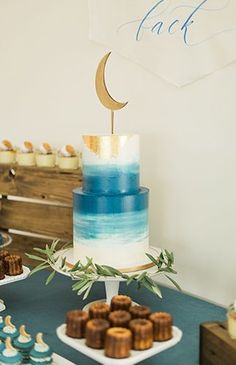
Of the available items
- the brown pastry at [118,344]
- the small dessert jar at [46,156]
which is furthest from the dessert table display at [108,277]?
the small dessert jar at [46,156]

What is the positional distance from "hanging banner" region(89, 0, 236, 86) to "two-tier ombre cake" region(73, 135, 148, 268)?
1.05ft

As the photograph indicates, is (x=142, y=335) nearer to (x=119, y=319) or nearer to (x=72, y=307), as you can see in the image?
(x=119, y=319)

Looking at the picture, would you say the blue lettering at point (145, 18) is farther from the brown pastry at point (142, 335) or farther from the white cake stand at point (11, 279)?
the brown pastry at point (142, 335)

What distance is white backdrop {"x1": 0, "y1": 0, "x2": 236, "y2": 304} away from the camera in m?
1.49

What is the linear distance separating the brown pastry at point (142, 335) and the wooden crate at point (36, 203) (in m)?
0.81

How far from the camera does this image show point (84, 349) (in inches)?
37.1

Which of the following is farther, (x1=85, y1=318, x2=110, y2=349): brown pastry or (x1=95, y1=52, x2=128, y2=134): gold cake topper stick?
(x1=95, y1=52, x2=128, y2=134): gold cake topper stick

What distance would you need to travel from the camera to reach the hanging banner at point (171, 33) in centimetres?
141

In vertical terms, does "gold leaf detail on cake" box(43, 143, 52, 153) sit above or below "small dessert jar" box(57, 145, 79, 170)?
above

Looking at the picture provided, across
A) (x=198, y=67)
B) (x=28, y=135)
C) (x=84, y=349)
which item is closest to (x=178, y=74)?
(x=198, y=67)

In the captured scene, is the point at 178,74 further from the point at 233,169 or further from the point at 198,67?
the point at 233,169

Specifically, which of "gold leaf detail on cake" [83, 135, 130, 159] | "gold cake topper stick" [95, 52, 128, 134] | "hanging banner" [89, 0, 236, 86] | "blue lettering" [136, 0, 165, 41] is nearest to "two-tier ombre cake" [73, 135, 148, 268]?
"gold leaf detail on cake" [83, 135, 130, 159]

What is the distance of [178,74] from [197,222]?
433 mm

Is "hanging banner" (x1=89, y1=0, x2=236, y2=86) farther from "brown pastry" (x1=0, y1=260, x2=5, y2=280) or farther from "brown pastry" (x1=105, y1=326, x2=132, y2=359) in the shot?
"brown pastry" (x1=105, y1=326, x2=132, y2=359)
